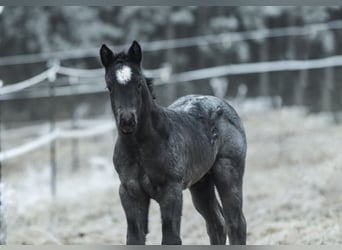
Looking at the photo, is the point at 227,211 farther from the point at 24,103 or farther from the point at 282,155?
the point at 24,103

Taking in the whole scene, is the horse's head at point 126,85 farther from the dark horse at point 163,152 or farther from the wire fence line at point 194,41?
the wire fence line at point 194,41

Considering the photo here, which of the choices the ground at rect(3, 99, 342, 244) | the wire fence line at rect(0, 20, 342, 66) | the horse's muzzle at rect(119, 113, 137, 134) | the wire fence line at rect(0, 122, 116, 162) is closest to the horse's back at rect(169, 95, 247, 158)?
the horse's muzzle at rect(119, 113, 137, 134)

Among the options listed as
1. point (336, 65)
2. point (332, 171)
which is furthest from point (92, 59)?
point (332, 171)

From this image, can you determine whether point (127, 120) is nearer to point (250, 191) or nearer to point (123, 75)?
point (123, 75)

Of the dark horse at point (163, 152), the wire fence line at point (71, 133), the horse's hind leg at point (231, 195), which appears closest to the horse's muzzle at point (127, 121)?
the dark horse at point (163, 152)

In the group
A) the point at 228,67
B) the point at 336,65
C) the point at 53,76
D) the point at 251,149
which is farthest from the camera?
the point at 228,67

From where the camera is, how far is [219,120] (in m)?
4.08

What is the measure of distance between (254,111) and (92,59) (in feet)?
9.22

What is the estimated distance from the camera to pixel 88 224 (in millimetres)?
7184

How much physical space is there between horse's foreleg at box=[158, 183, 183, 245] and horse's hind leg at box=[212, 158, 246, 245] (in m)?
0.59

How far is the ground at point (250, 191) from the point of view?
20.2 ft

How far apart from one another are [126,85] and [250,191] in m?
4.81

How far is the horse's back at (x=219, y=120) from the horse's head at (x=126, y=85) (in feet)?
1.93

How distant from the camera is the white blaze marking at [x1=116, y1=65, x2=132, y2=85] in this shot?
3268 millimetres
